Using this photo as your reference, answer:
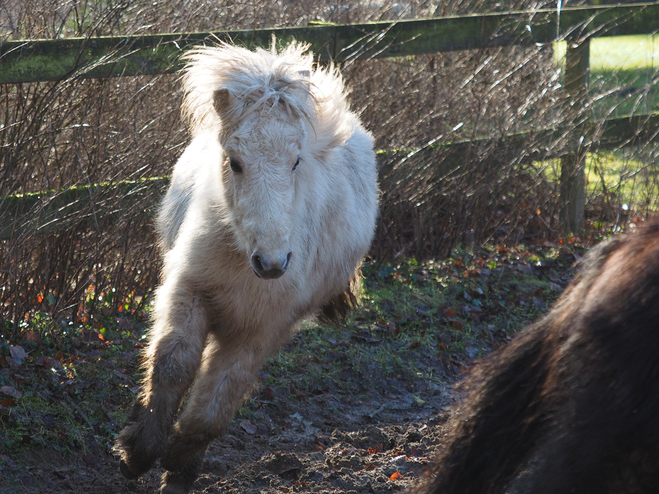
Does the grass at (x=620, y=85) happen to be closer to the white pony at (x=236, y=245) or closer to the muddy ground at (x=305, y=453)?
the muddy ground at (x=305, y=453)

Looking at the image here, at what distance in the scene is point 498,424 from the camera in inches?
91.4

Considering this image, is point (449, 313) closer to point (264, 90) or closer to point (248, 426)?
point (248, 426)

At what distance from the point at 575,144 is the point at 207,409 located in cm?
551

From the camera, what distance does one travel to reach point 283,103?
363cm

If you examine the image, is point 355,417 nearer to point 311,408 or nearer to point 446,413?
point 311,408

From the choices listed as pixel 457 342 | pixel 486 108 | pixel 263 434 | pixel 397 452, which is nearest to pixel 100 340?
pixel 263 434

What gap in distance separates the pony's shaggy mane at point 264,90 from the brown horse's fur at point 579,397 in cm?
174

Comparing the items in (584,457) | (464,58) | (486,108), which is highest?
(464,58)

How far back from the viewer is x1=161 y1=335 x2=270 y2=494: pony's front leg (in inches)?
141

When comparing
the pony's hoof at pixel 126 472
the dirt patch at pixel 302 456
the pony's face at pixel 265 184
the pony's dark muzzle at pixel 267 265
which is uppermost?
the pony's face at pixel 265 184

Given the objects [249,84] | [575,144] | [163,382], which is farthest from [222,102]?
[575,144]

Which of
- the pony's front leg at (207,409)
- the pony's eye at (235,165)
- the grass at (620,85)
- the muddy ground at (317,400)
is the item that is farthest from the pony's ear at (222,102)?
the grass at (620,85)

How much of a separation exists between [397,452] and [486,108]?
404 centimetres

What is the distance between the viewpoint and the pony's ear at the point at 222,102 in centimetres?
366
